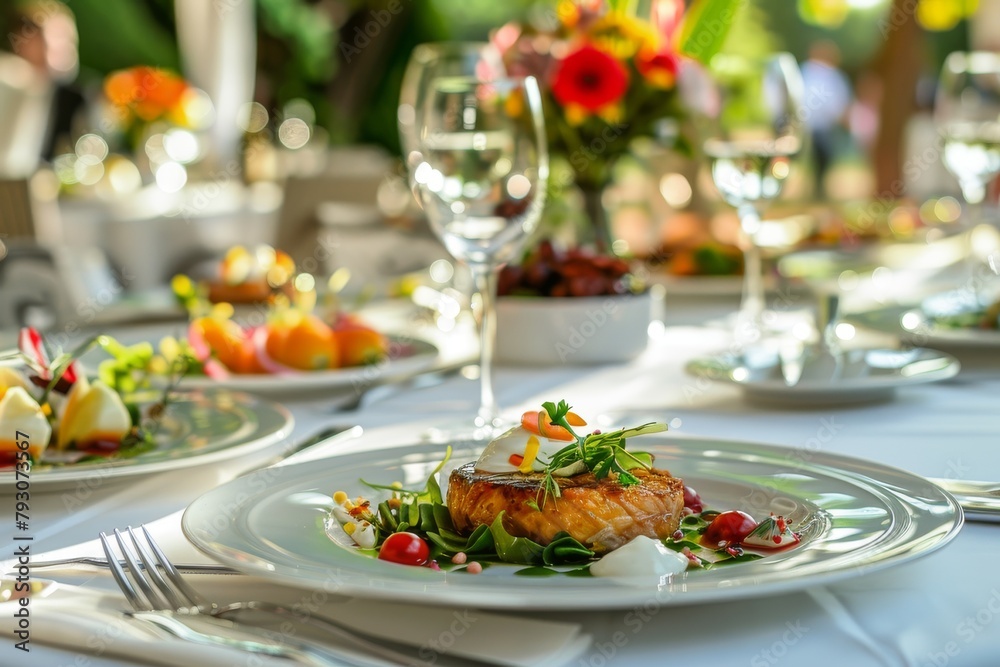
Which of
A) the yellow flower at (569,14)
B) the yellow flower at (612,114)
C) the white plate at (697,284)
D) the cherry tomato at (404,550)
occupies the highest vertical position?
the yellow flower at (569,14)

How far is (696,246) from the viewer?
231cm

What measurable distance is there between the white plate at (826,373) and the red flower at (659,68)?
598 millimetres

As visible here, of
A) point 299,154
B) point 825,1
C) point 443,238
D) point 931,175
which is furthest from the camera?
point 299,154

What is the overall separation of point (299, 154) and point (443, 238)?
5.84 meters

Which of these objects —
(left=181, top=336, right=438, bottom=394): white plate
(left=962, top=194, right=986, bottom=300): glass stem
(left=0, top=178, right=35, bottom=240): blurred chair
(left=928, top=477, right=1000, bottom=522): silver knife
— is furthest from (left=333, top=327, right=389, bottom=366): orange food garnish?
(left=0, top=178, right=35, bottom=240): blurred chair

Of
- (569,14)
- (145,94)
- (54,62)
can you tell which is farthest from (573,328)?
(54,62)

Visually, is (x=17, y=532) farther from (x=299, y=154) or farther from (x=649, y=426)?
(x=299, y=154)

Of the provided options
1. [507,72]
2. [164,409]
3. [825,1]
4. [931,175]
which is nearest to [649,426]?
[164,409]

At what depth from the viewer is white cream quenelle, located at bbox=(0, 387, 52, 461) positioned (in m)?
1.02

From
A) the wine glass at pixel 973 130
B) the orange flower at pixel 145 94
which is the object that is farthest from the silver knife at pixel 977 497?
the orange flower at pixel 145 94

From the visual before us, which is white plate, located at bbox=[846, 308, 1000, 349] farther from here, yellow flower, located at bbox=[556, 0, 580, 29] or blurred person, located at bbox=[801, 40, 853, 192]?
blurred person, located at bbox=[801, 40, 853, 192]

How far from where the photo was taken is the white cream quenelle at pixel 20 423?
Result: 1.02m

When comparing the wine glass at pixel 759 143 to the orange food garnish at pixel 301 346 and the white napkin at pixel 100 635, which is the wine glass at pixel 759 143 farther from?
the white napkin at pixel 100 635

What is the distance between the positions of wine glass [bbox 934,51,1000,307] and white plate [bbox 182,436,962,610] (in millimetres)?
1113
